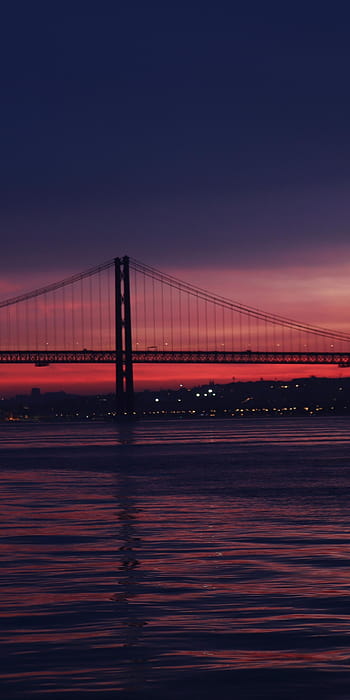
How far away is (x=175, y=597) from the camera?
1184 centimetres

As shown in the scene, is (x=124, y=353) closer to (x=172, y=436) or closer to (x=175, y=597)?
(x=172, y=436)

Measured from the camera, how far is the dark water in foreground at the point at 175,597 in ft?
27.1

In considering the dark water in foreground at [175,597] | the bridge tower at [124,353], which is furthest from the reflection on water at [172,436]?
the dark water in foreground at [175,597]

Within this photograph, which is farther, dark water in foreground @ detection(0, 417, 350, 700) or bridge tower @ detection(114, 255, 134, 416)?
bridge tower @ detection(114, 255, 134, 416)

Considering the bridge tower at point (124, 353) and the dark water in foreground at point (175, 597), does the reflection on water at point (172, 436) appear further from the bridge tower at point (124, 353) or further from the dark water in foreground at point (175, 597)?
the dark water in foreground at point (175, 597)

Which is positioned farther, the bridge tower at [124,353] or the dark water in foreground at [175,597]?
the bridge tower at [124,353]

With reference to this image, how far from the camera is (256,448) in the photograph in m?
63.2

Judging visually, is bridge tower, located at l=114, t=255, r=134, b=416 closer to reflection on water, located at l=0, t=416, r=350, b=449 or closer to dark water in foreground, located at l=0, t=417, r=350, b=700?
reflection on water, located at l=0, t=416, r=350, b=449

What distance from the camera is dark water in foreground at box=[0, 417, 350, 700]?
27.1 feet

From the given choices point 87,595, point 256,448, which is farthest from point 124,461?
point 87,595

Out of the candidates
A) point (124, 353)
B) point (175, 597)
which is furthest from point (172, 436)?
point (175, 597)

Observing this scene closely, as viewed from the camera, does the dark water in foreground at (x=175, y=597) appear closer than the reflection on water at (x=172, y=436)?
Yes

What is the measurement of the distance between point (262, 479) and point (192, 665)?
88.3ft

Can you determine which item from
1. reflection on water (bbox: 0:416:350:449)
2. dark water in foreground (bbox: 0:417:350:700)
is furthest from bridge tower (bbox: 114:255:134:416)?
dark water in foreground (bbox: 0:417:350:700)
